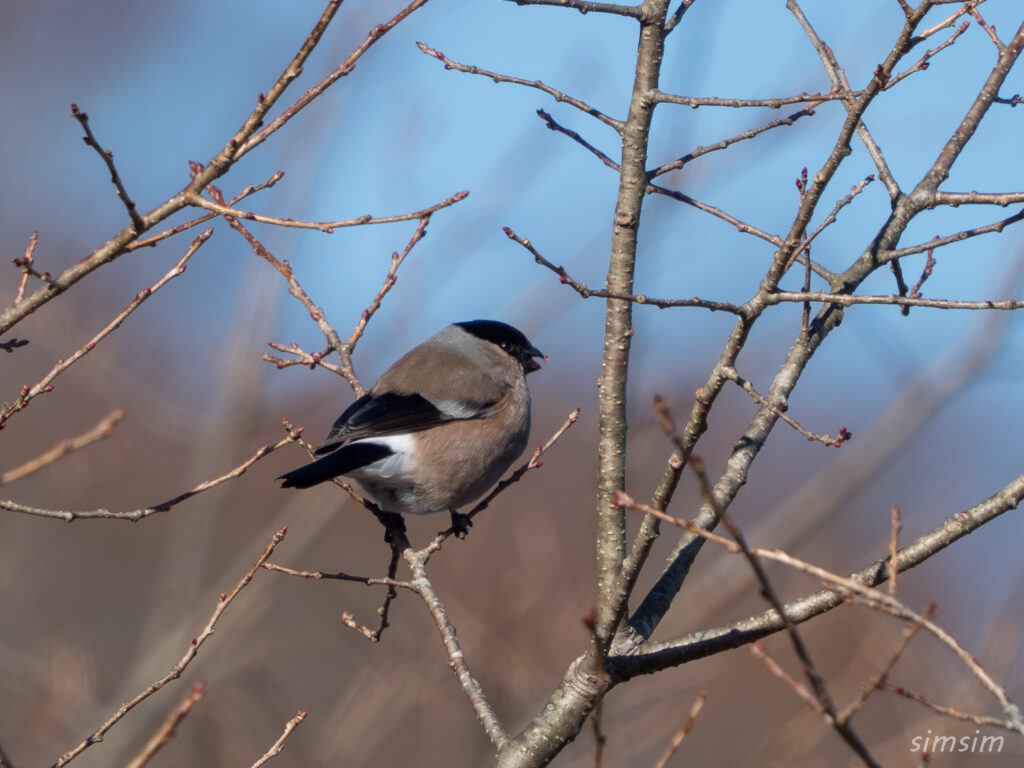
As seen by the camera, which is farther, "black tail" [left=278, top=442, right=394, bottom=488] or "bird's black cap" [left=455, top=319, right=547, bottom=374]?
"bird's black cap" [left=455, top=319, right=547, bottom=374]

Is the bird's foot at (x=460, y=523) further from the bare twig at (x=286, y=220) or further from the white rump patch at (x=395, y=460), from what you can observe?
the bare twig at (x=286, y=220)

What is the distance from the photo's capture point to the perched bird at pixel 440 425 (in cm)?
411

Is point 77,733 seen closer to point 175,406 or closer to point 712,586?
point 175,406

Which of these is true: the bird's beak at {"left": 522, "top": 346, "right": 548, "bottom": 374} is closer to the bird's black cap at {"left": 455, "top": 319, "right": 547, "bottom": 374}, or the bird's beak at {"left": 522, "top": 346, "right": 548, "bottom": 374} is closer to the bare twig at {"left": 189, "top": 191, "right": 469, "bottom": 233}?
the bird's black cap at {"left": 455, "top": 319, "right": 547, "bottom": 374}

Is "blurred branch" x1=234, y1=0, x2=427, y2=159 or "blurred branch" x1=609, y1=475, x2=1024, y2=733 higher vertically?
"blurred branch" x1=234, y1=0, x2=427, y2=159

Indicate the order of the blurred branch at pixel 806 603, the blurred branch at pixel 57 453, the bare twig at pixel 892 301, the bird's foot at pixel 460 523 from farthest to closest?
1. the bird's foot at pixel 460 523
2. the blurred branch at pixel 806 603
3. the bare twig at pixel 892 301
4. the blurred branch at pixel 57 453

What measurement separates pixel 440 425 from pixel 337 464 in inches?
33.9

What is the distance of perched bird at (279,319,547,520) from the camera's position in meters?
4.11

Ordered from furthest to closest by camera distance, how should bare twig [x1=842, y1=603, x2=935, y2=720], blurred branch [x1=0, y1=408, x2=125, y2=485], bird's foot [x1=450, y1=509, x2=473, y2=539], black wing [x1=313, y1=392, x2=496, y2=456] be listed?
bird's foot [x1=450, y1=509, x2=473, y2=539] → black wing [x1=313, y1=392, x2=496, y2=456] → bare twig [x1=842, y1=603, x2=935, y2=720] → blurred branch [x1=0, y1=408, x2=125, y2=485]

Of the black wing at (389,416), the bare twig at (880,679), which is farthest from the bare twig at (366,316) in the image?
the bare twig at (880,679)

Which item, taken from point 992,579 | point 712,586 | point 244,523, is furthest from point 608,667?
point 244,523

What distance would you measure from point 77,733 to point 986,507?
13.0 ft

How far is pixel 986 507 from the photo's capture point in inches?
88.8

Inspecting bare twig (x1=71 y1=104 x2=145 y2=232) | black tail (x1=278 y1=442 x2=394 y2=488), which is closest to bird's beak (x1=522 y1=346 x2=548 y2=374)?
black tail (x1=278 y1=442 x2=394 y2=488)
